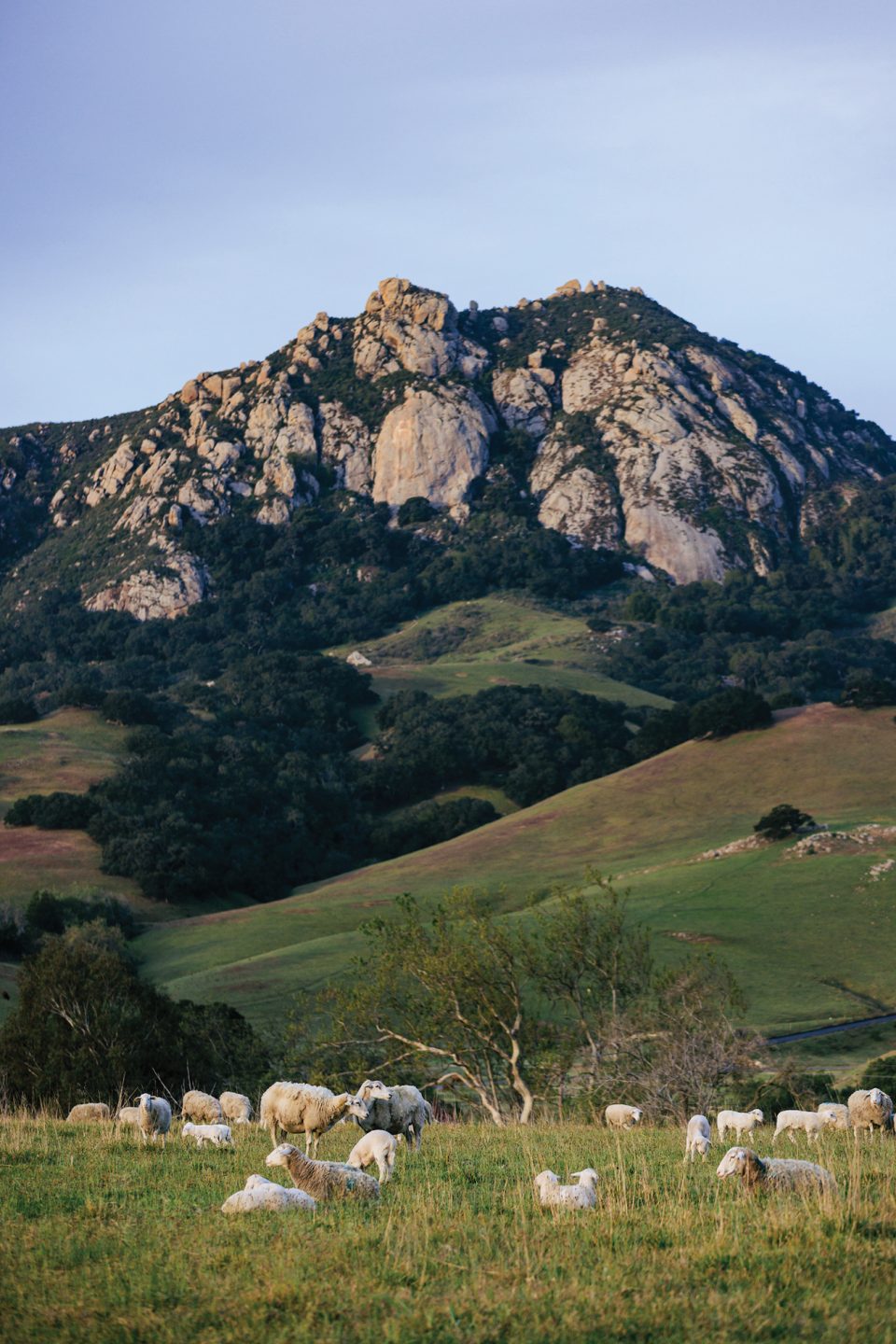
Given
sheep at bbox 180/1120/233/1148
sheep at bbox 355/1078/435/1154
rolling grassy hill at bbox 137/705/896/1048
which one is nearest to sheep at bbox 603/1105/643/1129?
sheep at bbox 355/1078/435/1154

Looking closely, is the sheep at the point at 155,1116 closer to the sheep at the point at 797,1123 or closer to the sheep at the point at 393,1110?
the sheep at the point at 393,1110

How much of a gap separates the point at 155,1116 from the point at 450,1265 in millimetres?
10913

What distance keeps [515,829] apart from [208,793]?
37.0m

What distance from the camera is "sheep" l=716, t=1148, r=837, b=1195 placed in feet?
38.5

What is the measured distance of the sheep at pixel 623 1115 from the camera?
2427 cm

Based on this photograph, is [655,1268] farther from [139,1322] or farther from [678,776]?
[678,776]

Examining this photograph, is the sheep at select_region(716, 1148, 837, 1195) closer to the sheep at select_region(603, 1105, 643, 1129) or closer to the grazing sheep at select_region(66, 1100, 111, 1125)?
the sheep at select_region(603, 1105, 643, 1129)

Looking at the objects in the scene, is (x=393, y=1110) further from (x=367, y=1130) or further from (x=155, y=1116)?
(x=155, y=1116)

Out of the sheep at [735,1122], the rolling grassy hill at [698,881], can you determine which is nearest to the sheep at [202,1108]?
the sheep at [735,1122]

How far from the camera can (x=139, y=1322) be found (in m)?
7.96

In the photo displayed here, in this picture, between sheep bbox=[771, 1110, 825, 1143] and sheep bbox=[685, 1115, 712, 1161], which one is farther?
sheep bbox=[771, 1110, 825, 1143]

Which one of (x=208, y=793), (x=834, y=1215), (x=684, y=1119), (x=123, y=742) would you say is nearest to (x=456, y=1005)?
(x=684, y=1119)

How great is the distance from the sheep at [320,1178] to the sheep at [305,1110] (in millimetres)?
2740

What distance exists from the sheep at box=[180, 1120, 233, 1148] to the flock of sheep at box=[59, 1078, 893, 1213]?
0.01m
